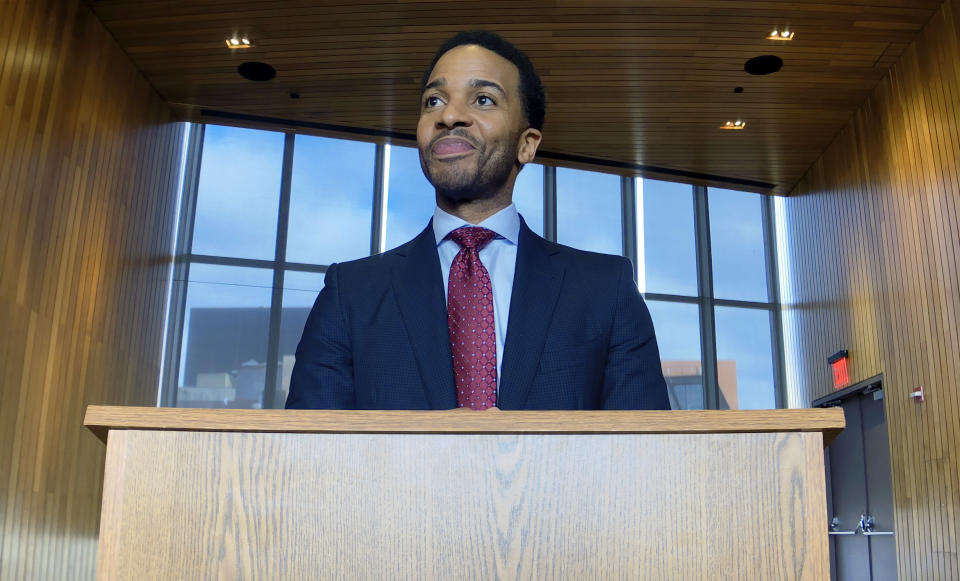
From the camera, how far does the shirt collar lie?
1.53 metres

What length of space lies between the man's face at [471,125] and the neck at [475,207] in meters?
0.01

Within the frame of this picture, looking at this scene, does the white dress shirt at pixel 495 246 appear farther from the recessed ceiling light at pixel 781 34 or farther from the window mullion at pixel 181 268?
the window mullion at pixel 181 268

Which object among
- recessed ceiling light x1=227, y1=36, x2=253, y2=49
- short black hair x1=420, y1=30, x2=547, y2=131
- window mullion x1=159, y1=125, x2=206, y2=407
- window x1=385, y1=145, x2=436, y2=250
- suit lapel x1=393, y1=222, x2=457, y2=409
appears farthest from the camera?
window x1=385, y1=145, x2=436, y2=250

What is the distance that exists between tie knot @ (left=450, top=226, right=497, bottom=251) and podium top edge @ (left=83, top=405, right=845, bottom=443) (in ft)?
2.36

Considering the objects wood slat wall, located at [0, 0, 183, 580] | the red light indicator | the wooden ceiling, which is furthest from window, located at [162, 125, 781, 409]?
the red light indicator

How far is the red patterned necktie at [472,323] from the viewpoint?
1.32 m

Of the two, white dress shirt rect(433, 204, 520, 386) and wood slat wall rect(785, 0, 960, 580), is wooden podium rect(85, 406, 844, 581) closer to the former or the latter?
white dress shirt rect(433, 204, 520, 386)

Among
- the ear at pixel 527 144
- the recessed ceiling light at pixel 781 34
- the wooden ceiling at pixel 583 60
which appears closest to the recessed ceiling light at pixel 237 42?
the wooden ceiling at pixel 583 60

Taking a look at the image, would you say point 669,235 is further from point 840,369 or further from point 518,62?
point 518,62

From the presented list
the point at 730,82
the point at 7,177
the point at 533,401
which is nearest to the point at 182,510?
the point at 533,401

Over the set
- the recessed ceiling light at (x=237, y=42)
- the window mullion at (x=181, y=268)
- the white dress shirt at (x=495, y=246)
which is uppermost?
the recessed ceiling light at (x=237, y=42)

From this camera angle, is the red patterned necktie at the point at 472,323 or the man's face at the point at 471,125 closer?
the red patterned necktie at the point at 472,323

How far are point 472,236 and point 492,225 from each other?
6cm

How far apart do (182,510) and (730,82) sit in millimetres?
7082
